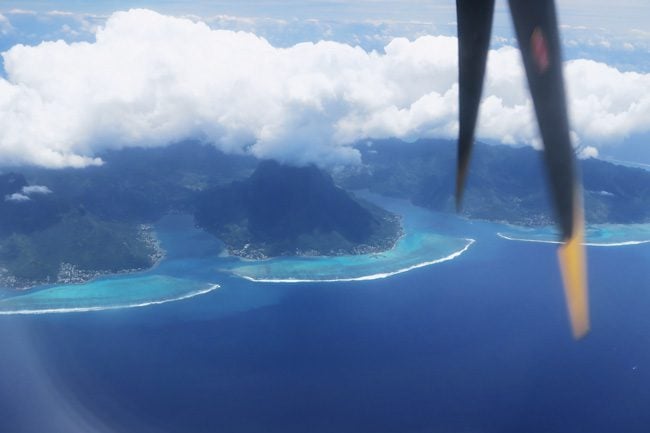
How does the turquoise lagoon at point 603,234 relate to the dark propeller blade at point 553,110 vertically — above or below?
below

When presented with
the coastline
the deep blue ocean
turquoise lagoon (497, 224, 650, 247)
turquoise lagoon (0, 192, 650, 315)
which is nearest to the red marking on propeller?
the deep blue ocean

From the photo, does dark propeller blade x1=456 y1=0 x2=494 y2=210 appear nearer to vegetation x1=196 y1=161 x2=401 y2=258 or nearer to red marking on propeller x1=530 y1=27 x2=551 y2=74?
red marking on propeller x1=530 y1=27 x2=551 y2=74

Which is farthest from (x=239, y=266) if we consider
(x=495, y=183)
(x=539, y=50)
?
(x=539, y=50)

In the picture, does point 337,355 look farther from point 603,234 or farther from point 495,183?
point 495,183

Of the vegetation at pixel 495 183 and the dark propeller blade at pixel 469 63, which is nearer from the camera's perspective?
the dark propeller blade at pixel 469 63

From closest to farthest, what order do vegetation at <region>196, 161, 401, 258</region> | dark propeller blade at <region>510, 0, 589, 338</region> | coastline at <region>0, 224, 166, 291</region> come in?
dark propeller blade at <region>510, 0, 589, 338</region> < coastline at <region>0, 224, 166, 291</region> < vegetation at <region>196, 161, 401, 258</region>

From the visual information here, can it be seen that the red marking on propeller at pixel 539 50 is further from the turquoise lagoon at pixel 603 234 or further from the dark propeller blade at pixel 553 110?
the turquoise lagoon at pixel 603 234

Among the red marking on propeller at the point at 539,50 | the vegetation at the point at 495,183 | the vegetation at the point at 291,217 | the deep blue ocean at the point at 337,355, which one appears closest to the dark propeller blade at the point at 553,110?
the red marking on propeller at the point at 539,50
